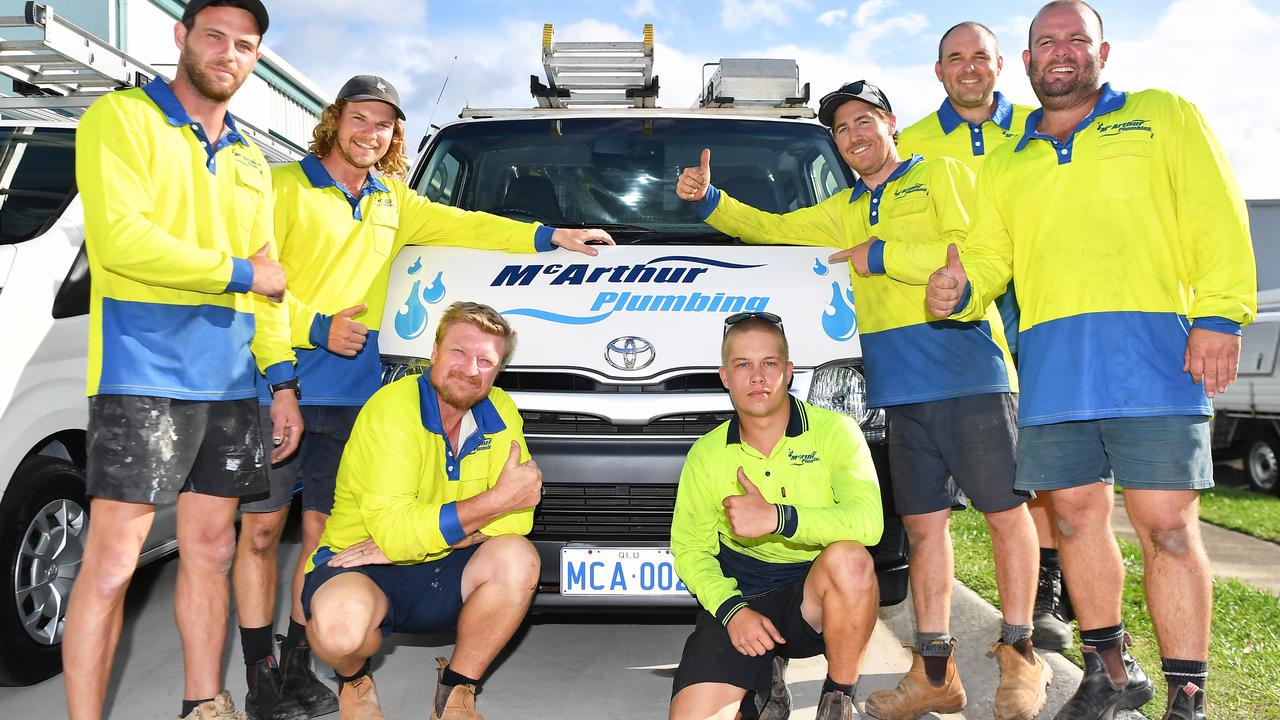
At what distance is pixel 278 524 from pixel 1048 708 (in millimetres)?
2618

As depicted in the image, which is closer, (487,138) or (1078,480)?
(1078,480)

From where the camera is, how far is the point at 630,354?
330cm

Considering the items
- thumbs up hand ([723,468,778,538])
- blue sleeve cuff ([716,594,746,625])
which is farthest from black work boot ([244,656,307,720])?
thumbs up hand ([723,468,778,538])

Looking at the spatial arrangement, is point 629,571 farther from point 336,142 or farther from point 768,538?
point 336,142

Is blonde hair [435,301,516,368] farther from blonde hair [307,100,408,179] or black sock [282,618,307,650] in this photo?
black sock [282,618,307,650]

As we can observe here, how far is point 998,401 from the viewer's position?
340cm

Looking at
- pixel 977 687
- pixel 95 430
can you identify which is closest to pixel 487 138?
pixel 95 430

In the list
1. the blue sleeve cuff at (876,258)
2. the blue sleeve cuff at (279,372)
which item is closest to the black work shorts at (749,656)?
the blue sleeve cuff at (876,258)

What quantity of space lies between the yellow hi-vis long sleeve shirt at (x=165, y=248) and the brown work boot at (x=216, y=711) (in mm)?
893

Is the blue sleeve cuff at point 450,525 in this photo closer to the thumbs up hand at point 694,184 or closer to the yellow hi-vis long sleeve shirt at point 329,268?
the yellow hi-vis long sleeve shirt at point 329,268

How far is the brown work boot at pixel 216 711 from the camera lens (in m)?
2.99

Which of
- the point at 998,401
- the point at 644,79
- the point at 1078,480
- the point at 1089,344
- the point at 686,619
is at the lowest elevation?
the point at 686,619

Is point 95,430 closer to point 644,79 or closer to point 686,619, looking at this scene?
point 686,619

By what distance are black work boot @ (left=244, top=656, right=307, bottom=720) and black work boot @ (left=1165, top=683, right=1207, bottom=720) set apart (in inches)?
Result: 103
